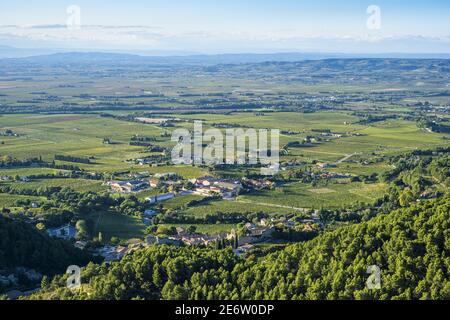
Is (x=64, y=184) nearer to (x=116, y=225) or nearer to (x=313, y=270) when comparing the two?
(x=116, y=225)

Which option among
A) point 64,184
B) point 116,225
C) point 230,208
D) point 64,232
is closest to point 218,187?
point 230,208

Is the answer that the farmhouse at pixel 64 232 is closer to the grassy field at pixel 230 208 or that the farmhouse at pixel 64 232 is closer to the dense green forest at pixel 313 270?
the grassy field at pixel 230 208

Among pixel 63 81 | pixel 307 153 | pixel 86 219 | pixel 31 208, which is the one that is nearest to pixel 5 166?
pixel 31 208

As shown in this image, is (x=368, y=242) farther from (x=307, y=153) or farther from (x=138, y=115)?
(x=138, y=115)

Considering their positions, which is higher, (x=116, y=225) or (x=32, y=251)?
(x=32, y=251)

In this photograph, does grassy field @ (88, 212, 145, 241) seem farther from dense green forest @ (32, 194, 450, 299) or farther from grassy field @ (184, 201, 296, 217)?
dense green forest @ (32, 194, 450, 299)

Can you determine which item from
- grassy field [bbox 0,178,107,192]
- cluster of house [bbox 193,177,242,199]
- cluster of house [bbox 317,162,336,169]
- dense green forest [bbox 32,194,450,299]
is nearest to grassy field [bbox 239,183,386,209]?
cluster of house [bbox 193,177,242,199]
